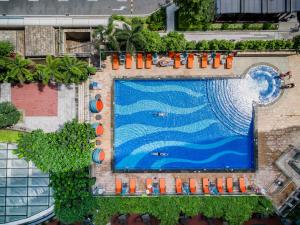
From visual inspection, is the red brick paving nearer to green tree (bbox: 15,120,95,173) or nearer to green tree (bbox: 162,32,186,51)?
green tree (bbox: 15,120,95,173)

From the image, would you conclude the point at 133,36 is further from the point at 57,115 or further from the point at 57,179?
the point at 57,179

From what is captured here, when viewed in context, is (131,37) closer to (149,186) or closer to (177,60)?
(177,60)

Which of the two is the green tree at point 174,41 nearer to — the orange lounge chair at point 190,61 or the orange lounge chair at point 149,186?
the orange lounge chair at point 190,61

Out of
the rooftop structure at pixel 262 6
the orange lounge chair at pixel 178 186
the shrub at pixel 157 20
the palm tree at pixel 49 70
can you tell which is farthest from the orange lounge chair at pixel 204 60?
the palm tree at pixel 49 70

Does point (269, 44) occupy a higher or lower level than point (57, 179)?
higher

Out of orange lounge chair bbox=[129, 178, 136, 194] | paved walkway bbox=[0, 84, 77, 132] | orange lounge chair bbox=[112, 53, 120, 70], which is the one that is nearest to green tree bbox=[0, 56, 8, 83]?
paved walkway bbox=[0, 84, 77, 132]

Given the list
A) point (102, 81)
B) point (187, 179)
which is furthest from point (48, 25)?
point (187, 179)
